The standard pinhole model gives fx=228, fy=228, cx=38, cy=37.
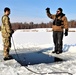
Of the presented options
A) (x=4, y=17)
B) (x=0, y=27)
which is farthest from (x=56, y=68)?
(x=0, y=27)

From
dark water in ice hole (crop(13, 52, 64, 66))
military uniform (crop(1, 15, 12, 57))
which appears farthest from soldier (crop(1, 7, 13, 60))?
dark water in ice hole (crop(13, 52, 64, 66))

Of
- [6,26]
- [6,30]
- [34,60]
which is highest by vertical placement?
[6,26]

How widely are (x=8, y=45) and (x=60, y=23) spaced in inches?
99.6

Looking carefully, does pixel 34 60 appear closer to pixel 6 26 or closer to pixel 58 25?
pixel 6 26

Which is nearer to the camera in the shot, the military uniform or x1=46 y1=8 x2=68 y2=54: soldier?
the military uniform

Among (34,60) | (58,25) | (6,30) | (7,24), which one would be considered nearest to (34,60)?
(34,60)

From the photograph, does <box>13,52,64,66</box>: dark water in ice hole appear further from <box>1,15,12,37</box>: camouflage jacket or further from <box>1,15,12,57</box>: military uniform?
<box>1,15,12,37</box>: camouflage jacket

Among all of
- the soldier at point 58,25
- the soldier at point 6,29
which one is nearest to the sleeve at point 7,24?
the soldier at point 6,29

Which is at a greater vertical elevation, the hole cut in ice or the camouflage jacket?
the camouflage jacket

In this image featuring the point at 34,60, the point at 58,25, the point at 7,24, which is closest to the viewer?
the point at 7,24

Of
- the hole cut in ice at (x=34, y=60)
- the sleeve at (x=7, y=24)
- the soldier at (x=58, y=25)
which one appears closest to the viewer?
the hole cut in ice at (x=34, y=60)

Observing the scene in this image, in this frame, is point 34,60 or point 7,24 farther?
point 34,60

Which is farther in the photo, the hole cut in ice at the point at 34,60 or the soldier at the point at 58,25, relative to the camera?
the soldier at the point at 58,25

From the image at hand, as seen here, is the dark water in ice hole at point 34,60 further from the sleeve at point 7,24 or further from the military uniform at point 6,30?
the sleeve at point 7,24
